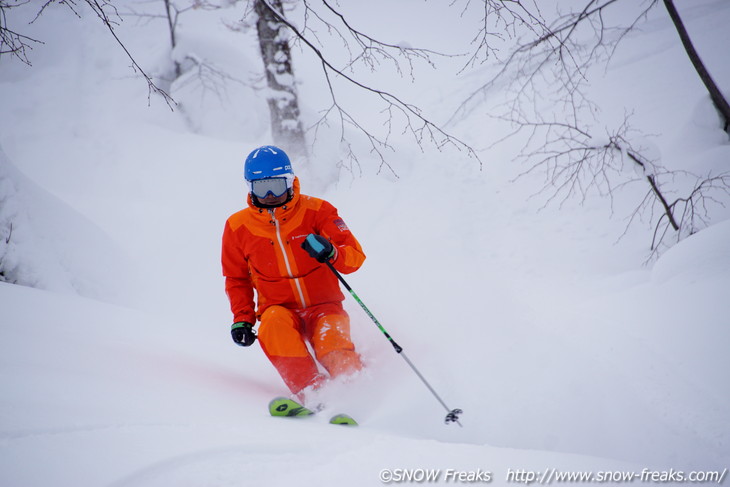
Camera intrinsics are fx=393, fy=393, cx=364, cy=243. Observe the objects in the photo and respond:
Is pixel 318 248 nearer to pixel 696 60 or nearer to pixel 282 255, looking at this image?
pixel 282 255

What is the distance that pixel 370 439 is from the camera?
6.29 ft

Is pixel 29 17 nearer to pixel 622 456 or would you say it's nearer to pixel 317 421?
pixel 317 421

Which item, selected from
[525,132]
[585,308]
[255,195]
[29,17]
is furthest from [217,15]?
[585,308]

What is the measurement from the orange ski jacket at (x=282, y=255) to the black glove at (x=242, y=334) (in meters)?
0.12

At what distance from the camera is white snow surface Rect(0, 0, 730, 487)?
5.36 feet

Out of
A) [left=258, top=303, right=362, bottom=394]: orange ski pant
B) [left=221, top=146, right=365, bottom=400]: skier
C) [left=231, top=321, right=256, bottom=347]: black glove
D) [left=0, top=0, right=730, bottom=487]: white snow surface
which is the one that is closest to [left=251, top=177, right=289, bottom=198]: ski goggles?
[left=221, top=146, right=365, bottom=400]: skier

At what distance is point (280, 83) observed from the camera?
6297 millimetres

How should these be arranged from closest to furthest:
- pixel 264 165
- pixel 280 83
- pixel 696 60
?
1. pixel 264 165
2. pixel 696 60
3. pixel 280 83

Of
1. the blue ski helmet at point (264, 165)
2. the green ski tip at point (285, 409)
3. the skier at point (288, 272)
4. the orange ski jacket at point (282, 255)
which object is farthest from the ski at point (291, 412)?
the blue ski helmet at point (264, 165)

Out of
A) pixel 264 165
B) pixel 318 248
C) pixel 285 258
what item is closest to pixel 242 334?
pixel 285 258

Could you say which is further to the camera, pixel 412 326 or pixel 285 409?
pixel 412 326

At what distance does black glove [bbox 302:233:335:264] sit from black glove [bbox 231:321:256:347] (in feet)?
2.66

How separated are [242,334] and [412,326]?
5.24 ft

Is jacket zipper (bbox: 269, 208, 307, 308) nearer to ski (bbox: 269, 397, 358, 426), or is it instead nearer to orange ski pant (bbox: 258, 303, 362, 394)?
orange ski pant (bbox: 258, 303, 362, 394)
